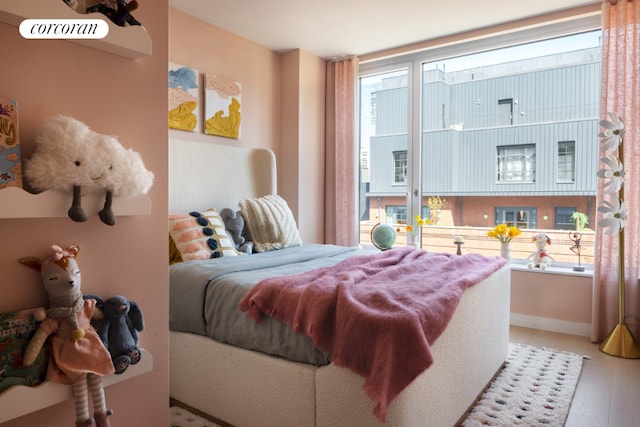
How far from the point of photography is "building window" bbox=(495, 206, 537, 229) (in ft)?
12.7

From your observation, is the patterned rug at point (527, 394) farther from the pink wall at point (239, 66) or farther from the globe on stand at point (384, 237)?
the pink wall at point (239, 66)

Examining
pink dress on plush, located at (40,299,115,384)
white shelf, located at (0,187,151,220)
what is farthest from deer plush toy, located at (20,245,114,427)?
white shelf, located at (0,187,151,220)

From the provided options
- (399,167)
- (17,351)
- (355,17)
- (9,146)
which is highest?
(355,17)

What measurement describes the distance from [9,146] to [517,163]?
3.88 meters

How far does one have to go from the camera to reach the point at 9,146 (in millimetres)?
968

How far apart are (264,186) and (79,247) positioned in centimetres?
296

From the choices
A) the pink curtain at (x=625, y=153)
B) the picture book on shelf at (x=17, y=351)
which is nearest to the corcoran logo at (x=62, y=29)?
the picture book on shelf at (x=17, y=351)

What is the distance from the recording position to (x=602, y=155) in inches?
126

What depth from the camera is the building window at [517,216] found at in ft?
12.7

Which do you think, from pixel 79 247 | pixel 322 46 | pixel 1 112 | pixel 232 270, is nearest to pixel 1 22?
pixel 1 112

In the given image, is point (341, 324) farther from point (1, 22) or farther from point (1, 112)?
point (1, 22)

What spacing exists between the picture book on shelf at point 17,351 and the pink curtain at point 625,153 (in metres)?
3.50

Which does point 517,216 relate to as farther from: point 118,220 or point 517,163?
point 118,220

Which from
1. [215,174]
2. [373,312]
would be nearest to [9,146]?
[373,312]
